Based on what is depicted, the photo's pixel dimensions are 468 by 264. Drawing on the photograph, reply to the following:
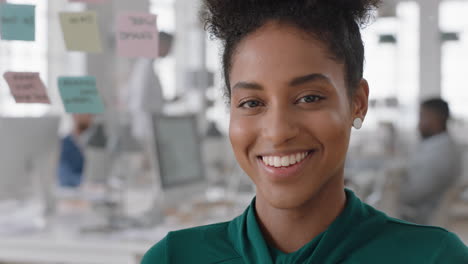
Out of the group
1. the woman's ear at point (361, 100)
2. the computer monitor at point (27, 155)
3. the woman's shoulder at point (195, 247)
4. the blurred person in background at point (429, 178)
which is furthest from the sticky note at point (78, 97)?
the blurred person in background at point (429, 178)

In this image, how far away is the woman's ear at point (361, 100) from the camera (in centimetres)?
86

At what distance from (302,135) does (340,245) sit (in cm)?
16

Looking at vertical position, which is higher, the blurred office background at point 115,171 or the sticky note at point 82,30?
the sticky note at point 82,30

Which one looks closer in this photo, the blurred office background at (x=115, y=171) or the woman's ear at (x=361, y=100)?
the woman's ear at (x=361, y=100)

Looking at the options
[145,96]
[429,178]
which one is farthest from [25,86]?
[429,178]

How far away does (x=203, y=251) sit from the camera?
0.88 metres

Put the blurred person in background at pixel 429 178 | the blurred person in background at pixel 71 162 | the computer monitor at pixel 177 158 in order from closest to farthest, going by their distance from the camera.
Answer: the computer monitor at pixel 177 158 → the blurred person in background at pixel 429 178 → the blurred person in background at pixel 71 162

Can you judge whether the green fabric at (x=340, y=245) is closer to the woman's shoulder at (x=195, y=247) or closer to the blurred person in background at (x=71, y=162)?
the woman's shoulder at (x=195, y=247)

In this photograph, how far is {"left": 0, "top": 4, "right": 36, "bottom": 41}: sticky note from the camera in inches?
66.1

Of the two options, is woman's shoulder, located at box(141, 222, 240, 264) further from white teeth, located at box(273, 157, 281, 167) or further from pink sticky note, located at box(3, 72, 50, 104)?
pink sticky note, located at box(3, 72, 50, 104)

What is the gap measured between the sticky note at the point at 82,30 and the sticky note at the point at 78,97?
0.10 meters

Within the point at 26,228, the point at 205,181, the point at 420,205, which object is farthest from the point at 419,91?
the point at 26,228

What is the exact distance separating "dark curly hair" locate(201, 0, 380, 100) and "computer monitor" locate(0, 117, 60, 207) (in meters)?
1.68

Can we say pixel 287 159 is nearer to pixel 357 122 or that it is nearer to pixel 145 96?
pixel 357 122
